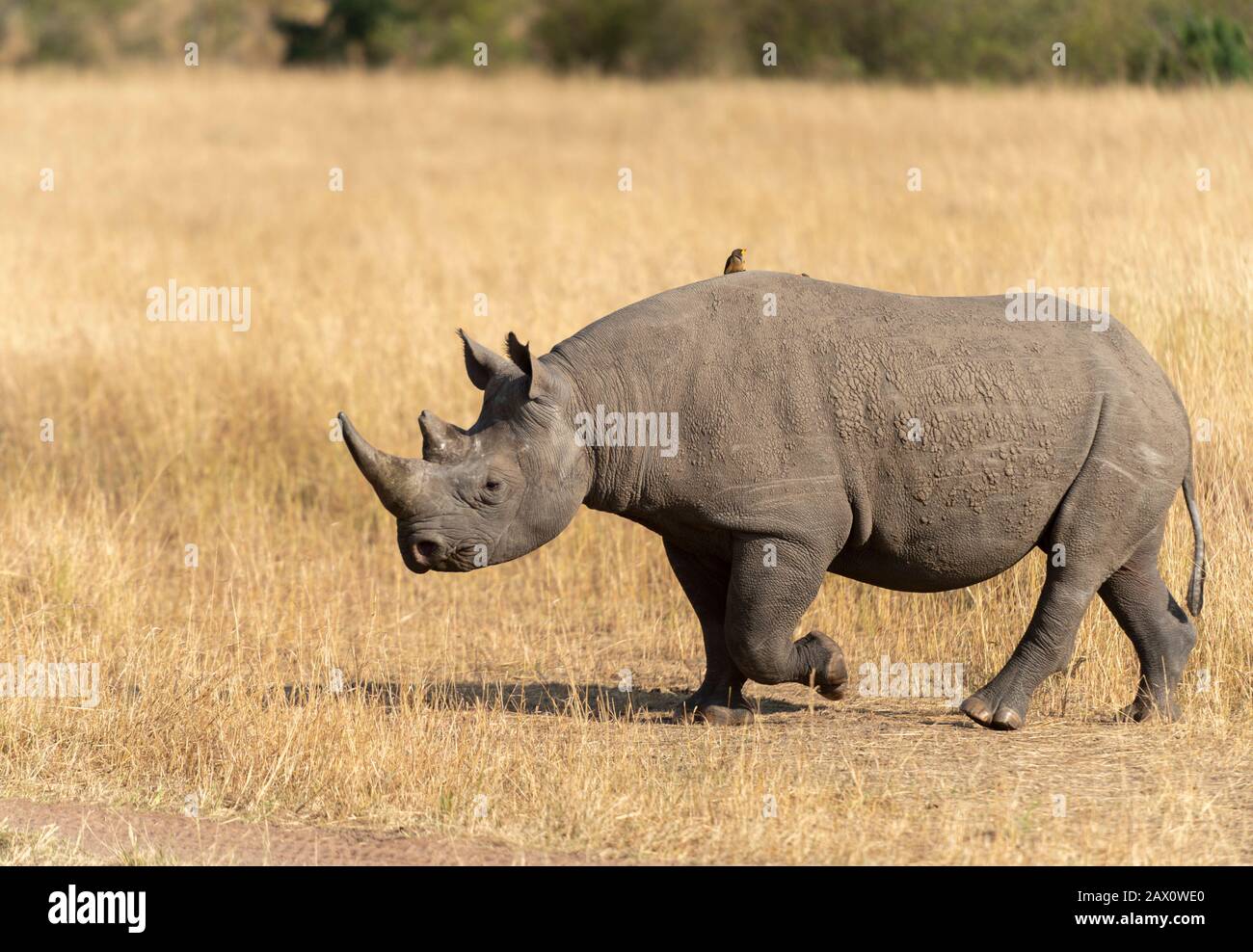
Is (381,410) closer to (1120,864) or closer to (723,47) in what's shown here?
(1120,864)

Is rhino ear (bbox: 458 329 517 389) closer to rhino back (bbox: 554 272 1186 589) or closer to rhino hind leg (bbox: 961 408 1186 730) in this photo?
rhino back (bbox: 554 272 1186 589)

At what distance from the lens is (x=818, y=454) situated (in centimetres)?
707

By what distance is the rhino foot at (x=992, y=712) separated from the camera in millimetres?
7496

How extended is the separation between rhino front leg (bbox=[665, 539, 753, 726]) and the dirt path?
1772 millimetres

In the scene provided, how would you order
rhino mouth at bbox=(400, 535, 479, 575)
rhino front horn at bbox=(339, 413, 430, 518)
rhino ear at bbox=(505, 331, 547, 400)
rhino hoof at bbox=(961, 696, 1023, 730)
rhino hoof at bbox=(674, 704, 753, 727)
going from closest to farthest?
rhino front horn at bbox=(339, 413, 430, 518), rhino ear at bbox=(505, 331, 547, 400), rhino mouth at bbox=(400, 535, 479, 575), rhino hoof at bbox=(961, 696, 1023, 730), rhino hoof at bbox=(674, 704, 753, 727)

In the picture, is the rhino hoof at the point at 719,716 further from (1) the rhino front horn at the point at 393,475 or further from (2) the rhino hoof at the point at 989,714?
(1) the rhino front horn at the point at 393,475

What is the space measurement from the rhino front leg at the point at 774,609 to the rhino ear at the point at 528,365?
1.00 m

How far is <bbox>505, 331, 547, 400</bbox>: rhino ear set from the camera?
269 inches

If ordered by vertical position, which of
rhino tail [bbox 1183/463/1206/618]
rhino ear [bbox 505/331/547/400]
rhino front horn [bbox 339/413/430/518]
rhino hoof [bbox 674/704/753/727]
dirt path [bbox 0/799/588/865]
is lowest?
dirt path [bbox 0/799/588/865]

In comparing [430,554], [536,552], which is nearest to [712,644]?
[430,554]

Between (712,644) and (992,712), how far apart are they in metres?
1.21

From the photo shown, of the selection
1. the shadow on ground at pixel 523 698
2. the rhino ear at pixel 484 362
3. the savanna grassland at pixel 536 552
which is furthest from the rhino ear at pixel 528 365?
the shadow on ground at pixel 523 698

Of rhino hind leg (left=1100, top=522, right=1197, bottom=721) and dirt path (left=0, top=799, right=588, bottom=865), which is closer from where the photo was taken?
dirt path (left=0, top=799, right=588, bottom=865)

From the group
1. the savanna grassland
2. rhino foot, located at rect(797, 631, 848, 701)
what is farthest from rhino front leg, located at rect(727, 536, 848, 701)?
the savanna grassland
